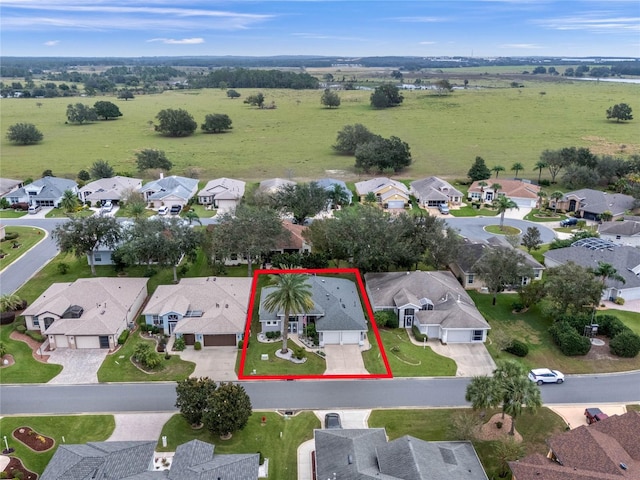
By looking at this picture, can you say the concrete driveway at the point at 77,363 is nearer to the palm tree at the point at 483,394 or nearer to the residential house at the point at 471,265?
the palm tree at the point at 483,394

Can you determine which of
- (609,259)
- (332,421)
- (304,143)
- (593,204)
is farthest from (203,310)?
(304,143)

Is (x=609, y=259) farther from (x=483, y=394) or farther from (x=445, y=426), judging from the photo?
(x=445, y=426)

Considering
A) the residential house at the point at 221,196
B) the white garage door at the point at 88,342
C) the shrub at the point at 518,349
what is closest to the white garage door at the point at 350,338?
the shrub at the point at 518,349

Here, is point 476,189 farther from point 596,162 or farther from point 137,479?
point 137,479

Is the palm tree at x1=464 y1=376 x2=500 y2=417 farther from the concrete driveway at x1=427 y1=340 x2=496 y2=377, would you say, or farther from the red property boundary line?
the red property boundary line

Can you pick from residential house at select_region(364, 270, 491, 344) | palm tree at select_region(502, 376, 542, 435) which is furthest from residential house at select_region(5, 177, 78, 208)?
palm tree at select_region(502, 376, 542, 435)
